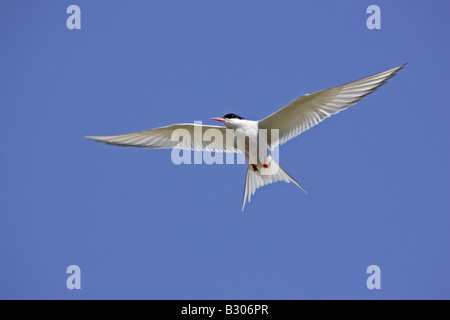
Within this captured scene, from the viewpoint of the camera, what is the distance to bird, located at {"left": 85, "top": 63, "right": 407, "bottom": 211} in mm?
5375

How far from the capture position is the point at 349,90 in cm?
531

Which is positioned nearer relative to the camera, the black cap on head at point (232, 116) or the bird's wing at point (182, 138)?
the black cap on head at point (232, 116)

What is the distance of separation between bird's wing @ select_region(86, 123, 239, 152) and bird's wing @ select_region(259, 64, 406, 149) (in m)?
0.69

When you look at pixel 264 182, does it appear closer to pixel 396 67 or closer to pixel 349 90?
pixel 349 90

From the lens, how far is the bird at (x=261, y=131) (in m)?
5.38

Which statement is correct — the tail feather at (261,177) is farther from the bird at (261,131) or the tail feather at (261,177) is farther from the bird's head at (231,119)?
the bird's head at (231,119)

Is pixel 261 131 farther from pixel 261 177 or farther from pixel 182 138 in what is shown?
pixel 182 138

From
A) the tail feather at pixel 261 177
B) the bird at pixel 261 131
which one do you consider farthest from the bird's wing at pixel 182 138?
the tail feather at pixel 261 177

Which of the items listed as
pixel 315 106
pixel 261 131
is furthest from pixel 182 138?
pixel 315 106

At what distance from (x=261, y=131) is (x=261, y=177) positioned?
65 centimetres

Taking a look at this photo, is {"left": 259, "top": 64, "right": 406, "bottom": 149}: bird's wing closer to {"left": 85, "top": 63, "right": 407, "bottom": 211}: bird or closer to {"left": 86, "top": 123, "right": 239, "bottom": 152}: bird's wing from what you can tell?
{"left": 85, "top": 63, "right": 407, "bottom": 211}: bird

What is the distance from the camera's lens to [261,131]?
5.92 meters

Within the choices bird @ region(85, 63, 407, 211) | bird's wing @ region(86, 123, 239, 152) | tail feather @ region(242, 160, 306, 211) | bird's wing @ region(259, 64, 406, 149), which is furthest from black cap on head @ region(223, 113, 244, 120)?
tail feather @ region(242, 160, 306, 211)
